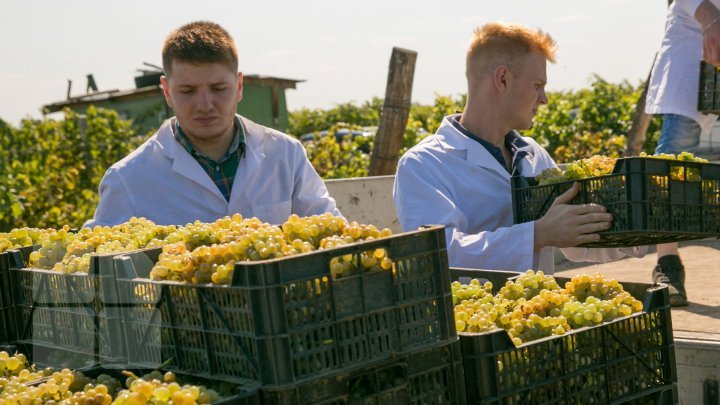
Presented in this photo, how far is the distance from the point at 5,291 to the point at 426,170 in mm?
1850

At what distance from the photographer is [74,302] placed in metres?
2.38

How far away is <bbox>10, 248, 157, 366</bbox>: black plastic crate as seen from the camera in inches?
87.6

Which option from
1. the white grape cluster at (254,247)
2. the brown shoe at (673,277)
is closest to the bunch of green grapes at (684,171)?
the brown shoe at (673,277)

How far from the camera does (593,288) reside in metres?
2.62

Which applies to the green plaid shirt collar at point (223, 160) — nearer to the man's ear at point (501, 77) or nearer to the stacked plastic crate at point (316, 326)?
the man's ear at point (501, 77)

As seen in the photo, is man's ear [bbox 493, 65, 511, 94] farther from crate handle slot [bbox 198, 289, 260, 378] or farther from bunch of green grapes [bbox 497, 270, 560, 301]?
crate handle slot [bbox 198, 289, 260, 378]

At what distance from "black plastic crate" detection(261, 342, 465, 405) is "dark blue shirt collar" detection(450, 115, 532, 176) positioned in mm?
2137

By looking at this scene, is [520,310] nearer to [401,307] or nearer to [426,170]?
[401,307]

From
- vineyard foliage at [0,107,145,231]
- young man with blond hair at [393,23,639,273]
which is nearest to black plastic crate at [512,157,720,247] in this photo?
young man with blond hair at [393,23,639,273]

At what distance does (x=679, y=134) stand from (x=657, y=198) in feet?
5.89

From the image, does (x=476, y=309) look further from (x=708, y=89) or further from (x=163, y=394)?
(x=708, y=89)

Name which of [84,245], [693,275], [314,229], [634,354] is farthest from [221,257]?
[693,275]

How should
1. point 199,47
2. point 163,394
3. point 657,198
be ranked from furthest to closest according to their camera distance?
point 199,47 → point 657,198 → point 163,394

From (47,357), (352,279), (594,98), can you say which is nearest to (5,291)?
(47,357)
